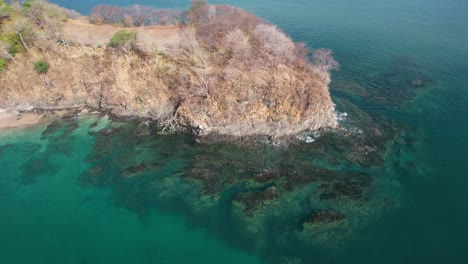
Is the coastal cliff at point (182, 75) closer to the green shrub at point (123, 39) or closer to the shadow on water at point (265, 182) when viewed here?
the green shrub at point (123, 39)

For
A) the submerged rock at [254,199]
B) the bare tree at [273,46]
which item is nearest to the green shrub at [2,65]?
the bare tree at [273,46]

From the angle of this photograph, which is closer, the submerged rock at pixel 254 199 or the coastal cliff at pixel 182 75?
the submerged rock at pixel 254 199

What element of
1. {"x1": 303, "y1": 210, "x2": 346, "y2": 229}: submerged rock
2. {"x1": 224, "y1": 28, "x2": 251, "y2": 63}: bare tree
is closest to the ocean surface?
{"x1": 303, "y1": 210, "x2": 346, "y2": 229}: submerged rock

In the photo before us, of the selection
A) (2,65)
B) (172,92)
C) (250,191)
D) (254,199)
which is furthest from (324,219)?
(2,65)

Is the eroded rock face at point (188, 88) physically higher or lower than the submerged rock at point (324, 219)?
higher

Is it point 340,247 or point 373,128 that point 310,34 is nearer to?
point 373,128

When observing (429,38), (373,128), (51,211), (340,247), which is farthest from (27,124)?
(429,38)
